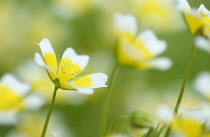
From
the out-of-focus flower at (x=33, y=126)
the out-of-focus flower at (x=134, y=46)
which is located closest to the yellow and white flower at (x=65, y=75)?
the out-of-focus flower at (x=134, y=46)

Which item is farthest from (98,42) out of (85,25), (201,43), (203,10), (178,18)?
(201,43)

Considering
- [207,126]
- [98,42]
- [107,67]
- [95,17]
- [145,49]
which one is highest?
[95,17]

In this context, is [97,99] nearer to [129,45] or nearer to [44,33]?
[44,33]

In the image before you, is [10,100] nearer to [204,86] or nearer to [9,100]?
[9,100]

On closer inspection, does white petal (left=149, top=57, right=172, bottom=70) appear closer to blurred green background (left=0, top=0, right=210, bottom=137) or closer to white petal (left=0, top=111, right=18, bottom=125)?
white petal (left=0, top=111, right=18, bottom=125)

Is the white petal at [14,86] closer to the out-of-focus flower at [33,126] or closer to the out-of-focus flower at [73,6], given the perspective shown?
the out-of-focus flower at [33,126]

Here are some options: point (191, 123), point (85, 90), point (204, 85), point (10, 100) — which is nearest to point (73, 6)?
point (10, 100)
